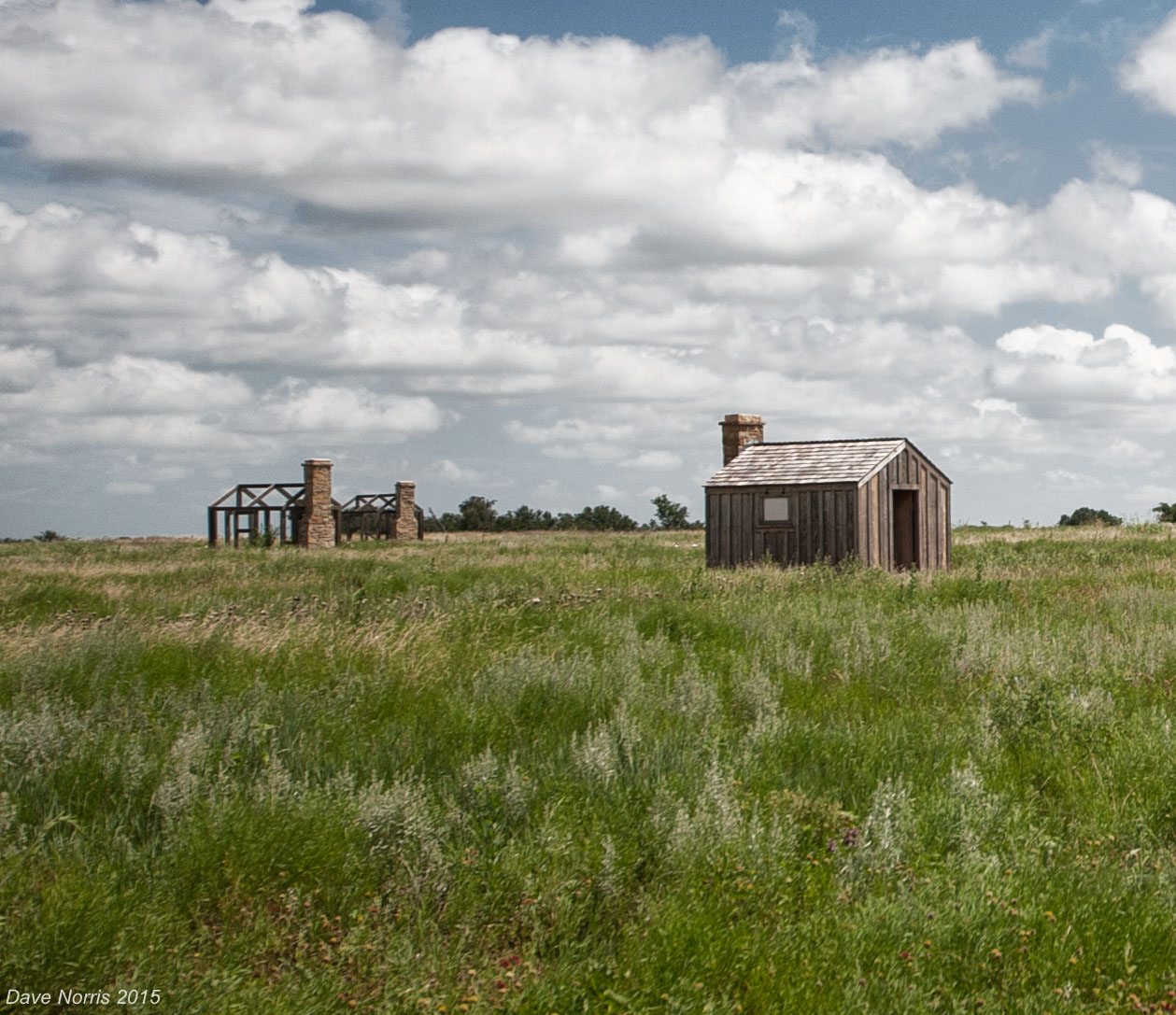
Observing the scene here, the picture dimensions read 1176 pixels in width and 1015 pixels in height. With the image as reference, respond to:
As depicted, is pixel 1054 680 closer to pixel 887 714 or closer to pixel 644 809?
pixel 887 714

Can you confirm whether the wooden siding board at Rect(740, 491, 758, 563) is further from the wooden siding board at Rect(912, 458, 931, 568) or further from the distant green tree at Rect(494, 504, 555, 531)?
the distant green tree at Rect(494, 504, 555, 531)

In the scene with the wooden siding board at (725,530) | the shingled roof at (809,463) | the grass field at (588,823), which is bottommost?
the grass field at (588,823)

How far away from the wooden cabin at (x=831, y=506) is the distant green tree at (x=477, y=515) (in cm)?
3937

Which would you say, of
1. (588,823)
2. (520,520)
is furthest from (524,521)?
(588,823)

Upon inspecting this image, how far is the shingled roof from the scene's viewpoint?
75.2ft

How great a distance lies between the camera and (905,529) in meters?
24.2

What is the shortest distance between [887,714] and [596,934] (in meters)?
4.12

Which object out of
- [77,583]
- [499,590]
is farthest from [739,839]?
[77,583]

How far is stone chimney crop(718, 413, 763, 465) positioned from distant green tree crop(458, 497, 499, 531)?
3666cm

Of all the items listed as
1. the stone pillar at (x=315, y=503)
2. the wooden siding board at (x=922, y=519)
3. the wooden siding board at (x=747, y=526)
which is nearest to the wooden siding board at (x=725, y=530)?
the wooden siding board at (x=747, y=526)

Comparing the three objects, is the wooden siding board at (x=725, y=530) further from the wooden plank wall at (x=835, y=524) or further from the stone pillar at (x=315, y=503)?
the stone pillar at (x=315, y=503)

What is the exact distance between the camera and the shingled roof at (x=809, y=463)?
22.9 m

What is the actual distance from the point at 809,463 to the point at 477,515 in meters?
42.1

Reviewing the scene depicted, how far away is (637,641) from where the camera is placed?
398 inches
